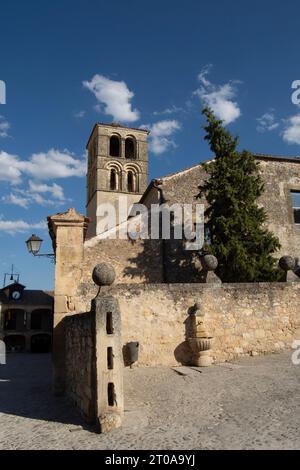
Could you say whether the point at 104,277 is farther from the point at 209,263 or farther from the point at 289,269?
the point at 289,269

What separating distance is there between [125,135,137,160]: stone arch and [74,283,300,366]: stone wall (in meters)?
27.1

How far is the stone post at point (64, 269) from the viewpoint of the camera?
8703mm

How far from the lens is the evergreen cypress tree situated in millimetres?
13250

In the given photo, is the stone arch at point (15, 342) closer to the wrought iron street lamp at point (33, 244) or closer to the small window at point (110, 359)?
the wrought iron street lamp at point (33, 244)

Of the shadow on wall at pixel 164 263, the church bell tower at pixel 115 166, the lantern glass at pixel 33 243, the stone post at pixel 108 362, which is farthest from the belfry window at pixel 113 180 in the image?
the stone post at pixel 108 362

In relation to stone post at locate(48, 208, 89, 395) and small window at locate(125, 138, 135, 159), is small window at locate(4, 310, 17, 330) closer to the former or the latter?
small window at locate(125, 138, 135, 159)

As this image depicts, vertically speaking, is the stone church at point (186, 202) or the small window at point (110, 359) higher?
the stone church at point (186, 202)

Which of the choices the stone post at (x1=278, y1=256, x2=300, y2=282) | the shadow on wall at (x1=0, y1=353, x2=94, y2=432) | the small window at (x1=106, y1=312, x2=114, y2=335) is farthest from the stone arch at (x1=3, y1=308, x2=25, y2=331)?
the small window at (x1=106, y1=312, x2=114, y2=335)

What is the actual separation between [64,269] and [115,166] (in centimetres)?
2643

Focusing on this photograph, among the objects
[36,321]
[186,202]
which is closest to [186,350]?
[186,202]

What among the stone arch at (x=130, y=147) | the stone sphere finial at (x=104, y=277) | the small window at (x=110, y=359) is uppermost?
the stone arch at (x=130, y=147)

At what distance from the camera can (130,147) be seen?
37.2 m

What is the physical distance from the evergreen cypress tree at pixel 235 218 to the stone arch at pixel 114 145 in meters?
22.0
